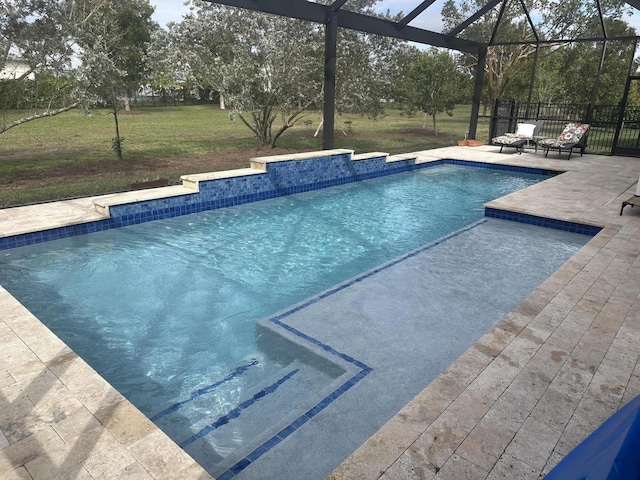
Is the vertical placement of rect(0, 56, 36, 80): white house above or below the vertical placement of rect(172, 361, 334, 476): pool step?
above

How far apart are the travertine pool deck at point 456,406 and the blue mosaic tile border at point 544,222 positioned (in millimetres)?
2382

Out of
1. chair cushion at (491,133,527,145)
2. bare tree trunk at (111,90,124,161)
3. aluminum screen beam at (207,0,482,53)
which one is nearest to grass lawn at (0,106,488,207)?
bare tree trunk at (111,90,124,161)

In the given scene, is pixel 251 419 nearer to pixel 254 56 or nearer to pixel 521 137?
pixel 254 56

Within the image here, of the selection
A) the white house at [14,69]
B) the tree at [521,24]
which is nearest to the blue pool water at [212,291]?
the white house at [14,69]

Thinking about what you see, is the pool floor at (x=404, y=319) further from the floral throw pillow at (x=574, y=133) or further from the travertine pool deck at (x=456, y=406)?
the floral throw pillow at (x=574, y=133)

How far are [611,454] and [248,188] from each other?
7088 millimetres

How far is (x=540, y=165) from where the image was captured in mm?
10922

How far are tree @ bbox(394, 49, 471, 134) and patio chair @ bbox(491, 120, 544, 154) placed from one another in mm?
3611

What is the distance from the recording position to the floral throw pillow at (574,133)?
1232cm

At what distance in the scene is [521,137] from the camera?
1314 cm

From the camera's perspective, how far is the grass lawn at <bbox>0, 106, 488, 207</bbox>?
8.16 meters

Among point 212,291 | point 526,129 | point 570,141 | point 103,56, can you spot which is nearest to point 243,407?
point 212,291

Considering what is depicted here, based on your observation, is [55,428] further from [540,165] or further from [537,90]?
[537,90]

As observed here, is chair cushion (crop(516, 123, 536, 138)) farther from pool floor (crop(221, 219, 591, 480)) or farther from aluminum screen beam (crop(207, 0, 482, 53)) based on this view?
pool floor (crop(221, 219, 591, 480))
